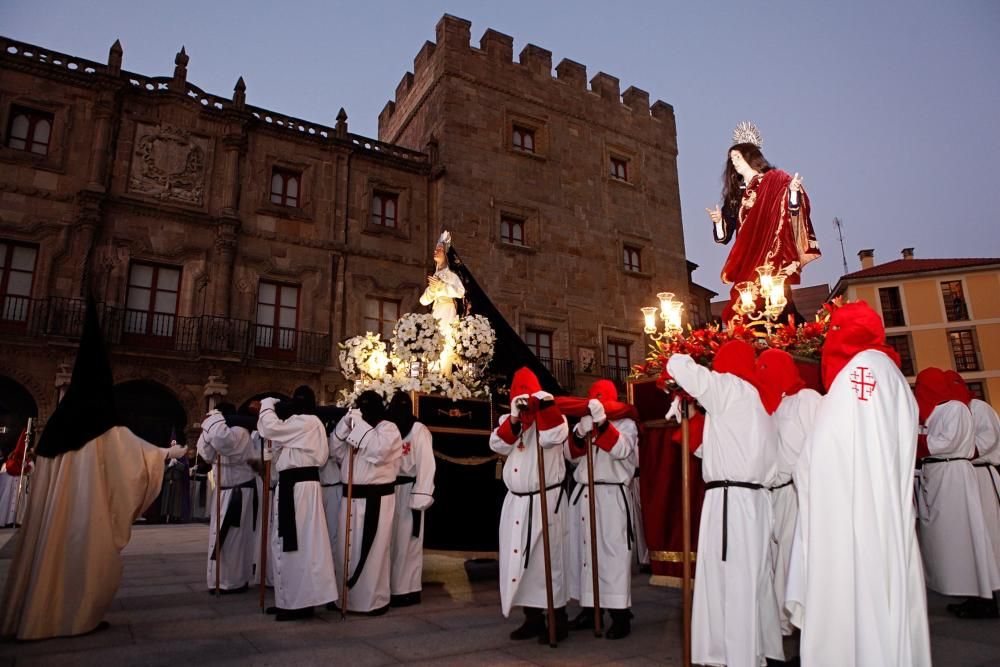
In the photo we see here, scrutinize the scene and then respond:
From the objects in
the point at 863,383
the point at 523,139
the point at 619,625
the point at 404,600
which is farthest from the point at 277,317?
the point at 863,383

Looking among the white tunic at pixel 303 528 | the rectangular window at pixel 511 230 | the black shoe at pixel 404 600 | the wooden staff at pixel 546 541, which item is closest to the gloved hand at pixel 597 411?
the wooden staff at pixel 546 541

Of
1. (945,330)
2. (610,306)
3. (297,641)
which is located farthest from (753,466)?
(945,330)

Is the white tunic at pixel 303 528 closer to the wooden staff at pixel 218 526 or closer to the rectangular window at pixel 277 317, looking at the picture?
the wooden staff at pixel 218 526

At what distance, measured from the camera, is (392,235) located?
18.5 m

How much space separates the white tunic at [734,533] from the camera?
3.41 metres

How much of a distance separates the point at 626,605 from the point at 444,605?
6.18 ft

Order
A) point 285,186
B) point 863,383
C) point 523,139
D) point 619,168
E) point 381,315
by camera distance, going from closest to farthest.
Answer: point 863,383, point 285,186, point 381,315, point 523,139, point 619,168

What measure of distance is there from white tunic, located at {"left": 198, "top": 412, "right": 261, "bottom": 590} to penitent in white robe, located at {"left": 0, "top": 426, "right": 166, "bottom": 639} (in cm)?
119

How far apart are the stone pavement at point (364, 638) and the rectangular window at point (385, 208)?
13.7 metres

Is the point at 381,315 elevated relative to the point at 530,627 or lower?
elevated

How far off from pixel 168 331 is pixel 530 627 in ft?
46.0

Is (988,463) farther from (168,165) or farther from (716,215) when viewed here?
(168,165)

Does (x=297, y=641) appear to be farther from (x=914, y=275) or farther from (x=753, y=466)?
(x=914, y=275)

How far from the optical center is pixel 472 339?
297 inches
